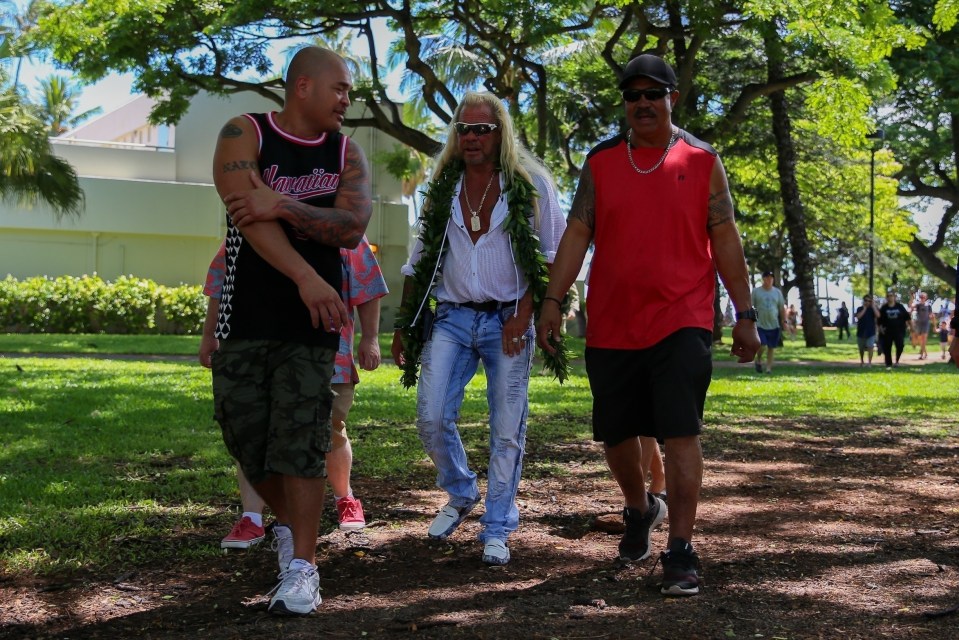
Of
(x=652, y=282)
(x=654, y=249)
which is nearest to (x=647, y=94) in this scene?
(x=654, y=249)

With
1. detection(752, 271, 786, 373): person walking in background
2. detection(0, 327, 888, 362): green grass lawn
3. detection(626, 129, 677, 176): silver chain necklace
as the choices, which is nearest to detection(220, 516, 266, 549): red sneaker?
detection(626, 129, 677, 176): silver chain necklace

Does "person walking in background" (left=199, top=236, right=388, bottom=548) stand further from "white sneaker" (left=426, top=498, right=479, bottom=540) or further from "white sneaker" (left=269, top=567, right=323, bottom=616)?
"white sneaker" (left=269, top=567, right=323, bottom=616)

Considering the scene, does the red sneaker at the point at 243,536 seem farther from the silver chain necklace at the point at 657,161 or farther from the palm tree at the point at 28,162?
the palm tree at the point at 28,162

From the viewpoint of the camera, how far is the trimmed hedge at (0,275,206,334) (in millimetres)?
28875

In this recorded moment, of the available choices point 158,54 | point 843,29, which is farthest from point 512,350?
point 158,54

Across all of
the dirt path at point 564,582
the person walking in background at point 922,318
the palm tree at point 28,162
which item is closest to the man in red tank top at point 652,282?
the dirt path at point 564,582

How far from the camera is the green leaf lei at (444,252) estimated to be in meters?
4.94

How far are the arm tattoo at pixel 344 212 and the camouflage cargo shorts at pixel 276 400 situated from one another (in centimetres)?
40

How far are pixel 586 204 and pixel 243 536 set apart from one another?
209 centimetres

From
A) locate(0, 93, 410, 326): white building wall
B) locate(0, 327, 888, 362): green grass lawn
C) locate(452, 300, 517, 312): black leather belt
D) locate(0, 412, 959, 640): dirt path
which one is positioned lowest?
locate(0, 412, 959, 640): dirt path

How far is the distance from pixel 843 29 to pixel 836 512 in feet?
36.2

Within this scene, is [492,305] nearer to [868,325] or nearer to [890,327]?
[890,327]

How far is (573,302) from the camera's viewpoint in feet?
17.1

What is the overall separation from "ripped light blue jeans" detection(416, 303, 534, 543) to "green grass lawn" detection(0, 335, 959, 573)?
45.0 inches
